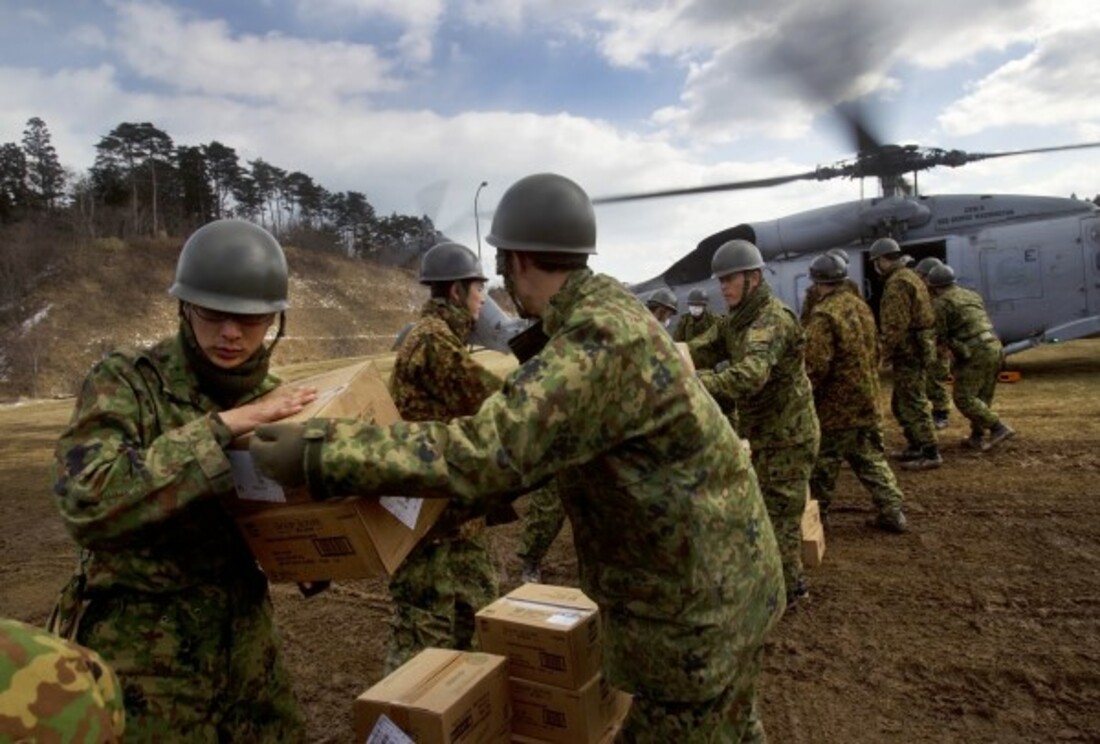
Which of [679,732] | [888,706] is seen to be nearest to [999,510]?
[888,706]

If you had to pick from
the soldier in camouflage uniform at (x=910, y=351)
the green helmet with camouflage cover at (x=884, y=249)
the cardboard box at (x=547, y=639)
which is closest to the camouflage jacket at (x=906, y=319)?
the soldier in camouflage uniform at (x=910, y=351)

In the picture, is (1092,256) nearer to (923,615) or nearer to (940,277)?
(940,277)

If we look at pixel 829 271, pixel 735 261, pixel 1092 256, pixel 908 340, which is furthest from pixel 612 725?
pixel 1092 256

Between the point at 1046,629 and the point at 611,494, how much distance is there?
12.7ft

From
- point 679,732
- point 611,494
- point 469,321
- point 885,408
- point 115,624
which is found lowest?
point 885,408

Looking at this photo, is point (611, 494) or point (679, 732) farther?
→ point (679, 732)

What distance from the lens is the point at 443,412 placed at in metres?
Answer: 4.02

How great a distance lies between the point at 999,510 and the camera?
676 centimetres

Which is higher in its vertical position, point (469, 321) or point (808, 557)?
point (469, 321)

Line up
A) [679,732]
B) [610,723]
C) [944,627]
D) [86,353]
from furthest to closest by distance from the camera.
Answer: [86,353] < [944,627] < [610,723] < [679,732]

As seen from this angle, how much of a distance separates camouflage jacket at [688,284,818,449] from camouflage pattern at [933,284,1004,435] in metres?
4.84

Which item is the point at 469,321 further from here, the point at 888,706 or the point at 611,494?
the point at 888,706

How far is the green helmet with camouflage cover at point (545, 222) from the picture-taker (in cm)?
233

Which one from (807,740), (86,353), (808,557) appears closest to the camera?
(807,740)
